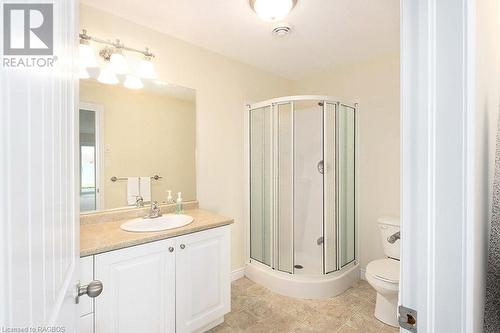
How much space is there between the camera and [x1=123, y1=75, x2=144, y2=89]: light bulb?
1929mm

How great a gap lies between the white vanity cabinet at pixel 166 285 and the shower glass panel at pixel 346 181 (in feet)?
4.50

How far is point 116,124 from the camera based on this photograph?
1.90 metres

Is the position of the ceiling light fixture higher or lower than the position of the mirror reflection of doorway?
higher

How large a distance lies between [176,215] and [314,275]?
150 cm

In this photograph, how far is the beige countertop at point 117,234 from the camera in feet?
4.26

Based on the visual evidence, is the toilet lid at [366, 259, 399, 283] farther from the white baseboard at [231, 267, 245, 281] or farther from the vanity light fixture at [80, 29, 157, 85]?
the vanity light fixture at [80, 29, 157, 85]

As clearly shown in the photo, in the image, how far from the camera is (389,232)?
2305 millimetres

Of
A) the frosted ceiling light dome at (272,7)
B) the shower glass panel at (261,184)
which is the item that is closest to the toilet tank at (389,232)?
the shower glass panel at (261,184)

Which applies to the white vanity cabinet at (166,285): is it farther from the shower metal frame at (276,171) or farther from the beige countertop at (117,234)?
the shower metal frame at (276,171)

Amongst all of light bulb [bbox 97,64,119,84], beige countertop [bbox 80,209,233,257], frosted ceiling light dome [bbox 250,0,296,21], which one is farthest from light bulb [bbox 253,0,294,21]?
beige countertop [bbox 80,209,233,257]

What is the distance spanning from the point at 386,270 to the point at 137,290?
6.29ft

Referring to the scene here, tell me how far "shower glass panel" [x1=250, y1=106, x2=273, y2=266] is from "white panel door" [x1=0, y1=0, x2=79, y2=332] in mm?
2133

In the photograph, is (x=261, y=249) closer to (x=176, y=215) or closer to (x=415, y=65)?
(x=176, y=215)

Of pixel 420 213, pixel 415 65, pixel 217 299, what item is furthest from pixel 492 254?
pixel 217 299
